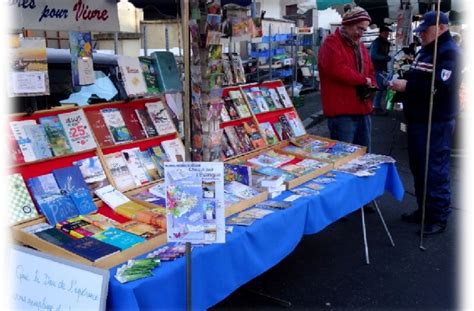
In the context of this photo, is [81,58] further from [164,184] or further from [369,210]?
[369,210]

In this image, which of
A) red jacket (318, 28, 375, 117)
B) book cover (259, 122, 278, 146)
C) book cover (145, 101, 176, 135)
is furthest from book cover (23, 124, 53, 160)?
red jacket (318, 28, 375, 117)

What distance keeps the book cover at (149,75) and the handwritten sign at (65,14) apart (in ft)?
2.86

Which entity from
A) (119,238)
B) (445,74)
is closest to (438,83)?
(445,74)

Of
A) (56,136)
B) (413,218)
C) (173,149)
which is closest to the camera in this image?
(56,136)

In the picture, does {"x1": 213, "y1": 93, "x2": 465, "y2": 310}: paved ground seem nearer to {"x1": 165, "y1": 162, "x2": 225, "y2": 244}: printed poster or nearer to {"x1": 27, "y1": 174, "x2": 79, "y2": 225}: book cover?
{"x1": 27, "y1": 174, "x2": 79, "y2": 225}: book cover

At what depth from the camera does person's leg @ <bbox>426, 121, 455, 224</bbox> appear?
13.4 ft

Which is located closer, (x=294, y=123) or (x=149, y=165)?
(x=149, y=165)

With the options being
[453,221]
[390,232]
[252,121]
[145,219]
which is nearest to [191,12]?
[145,219]

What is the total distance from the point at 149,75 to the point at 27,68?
0.92 meters

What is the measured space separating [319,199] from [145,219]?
1172 mm

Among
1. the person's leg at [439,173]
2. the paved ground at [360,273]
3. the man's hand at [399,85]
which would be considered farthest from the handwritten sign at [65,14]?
the person's leg at [439,173]

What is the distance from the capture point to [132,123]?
328 centimetres

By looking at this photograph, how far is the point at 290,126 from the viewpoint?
4371 millimetres

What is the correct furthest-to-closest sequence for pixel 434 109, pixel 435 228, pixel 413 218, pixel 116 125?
pixel 413 218 < pixel 435 228 < pixel 434 109 < pixel 116 125
